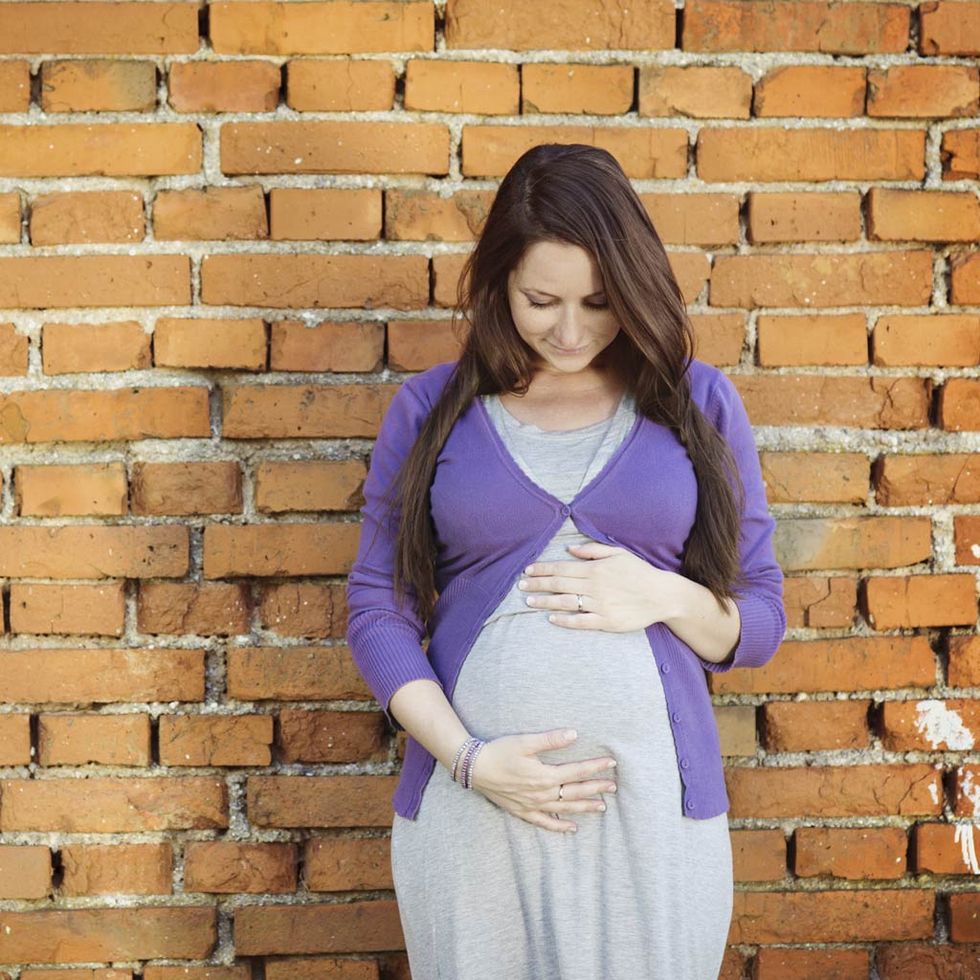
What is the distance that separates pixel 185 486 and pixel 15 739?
588 millimetres

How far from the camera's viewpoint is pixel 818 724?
7.47 ft

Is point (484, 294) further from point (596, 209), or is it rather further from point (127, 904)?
point (127, 904)

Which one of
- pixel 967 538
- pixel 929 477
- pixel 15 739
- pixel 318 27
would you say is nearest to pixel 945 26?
pixel 929 477

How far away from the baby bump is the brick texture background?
23.7 inches

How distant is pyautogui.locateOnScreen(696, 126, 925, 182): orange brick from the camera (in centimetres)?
224

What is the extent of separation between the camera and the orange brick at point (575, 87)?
2215 mm

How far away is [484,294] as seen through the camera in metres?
1.87

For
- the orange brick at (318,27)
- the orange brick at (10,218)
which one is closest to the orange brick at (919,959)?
the orange brick at (318,27)

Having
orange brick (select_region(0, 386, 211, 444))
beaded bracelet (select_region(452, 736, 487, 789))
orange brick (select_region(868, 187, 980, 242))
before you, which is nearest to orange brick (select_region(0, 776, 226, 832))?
orange brick (select_region(0, 386, 211, 444))

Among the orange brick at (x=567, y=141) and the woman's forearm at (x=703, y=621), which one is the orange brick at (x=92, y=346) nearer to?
the orange brick at (x=567, y=141)

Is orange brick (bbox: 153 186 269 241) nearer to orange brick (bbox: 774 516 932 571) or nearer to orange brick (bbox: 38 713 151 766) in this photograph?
orange brick (bbox: 38 713 151 766)

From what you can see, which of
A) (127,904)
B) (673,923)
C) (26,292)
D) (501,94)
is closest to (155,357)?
(26,292)

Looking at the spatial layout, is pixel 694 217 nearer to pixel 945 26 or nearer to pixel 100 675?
pixel 945 26

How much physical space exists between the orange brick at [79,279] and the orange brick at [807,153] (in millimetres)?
1068
